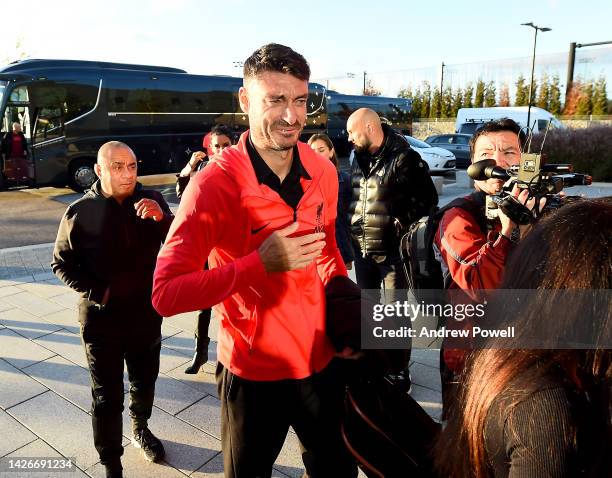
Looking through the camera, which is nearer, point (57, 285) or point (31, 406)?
point (31, 406)

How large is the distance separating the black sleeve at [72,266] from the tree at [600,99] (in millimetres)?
51178

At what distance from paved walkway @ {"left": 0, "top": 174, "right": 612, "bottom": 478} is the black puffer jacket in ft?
3.55

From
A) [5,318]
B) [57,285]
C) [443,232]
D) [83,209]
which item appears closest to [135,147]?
[57,285]

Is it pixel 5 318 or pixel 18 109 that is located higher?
pixel 18 109

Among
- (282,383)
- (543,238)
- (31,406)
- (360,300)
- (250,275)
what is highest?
(543,238)

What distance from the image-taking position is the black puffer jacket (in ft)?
12.1

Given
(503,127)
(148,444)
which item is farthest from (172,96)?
(503,127)

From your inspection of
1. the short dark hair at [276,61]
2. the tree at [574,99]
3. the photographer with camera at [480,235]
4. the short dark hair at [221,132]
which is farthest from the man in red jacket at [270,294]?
the tree at [574,99]

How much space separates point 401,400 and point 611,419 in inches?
25.6

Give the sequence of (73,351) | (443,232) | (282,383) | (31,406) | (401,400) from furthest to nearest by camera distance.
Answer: (73,351) < (31,406) < (443,232) < (282,383) < (401,400)

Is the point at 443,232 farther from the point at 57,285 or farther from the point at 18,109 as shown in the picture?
the point at 18,109

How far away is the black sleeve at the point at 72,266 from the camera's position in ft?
8.21

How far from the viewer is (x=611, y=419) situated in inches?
38.7

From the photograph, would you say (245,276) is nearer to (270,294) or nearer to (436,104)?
(270,294)
